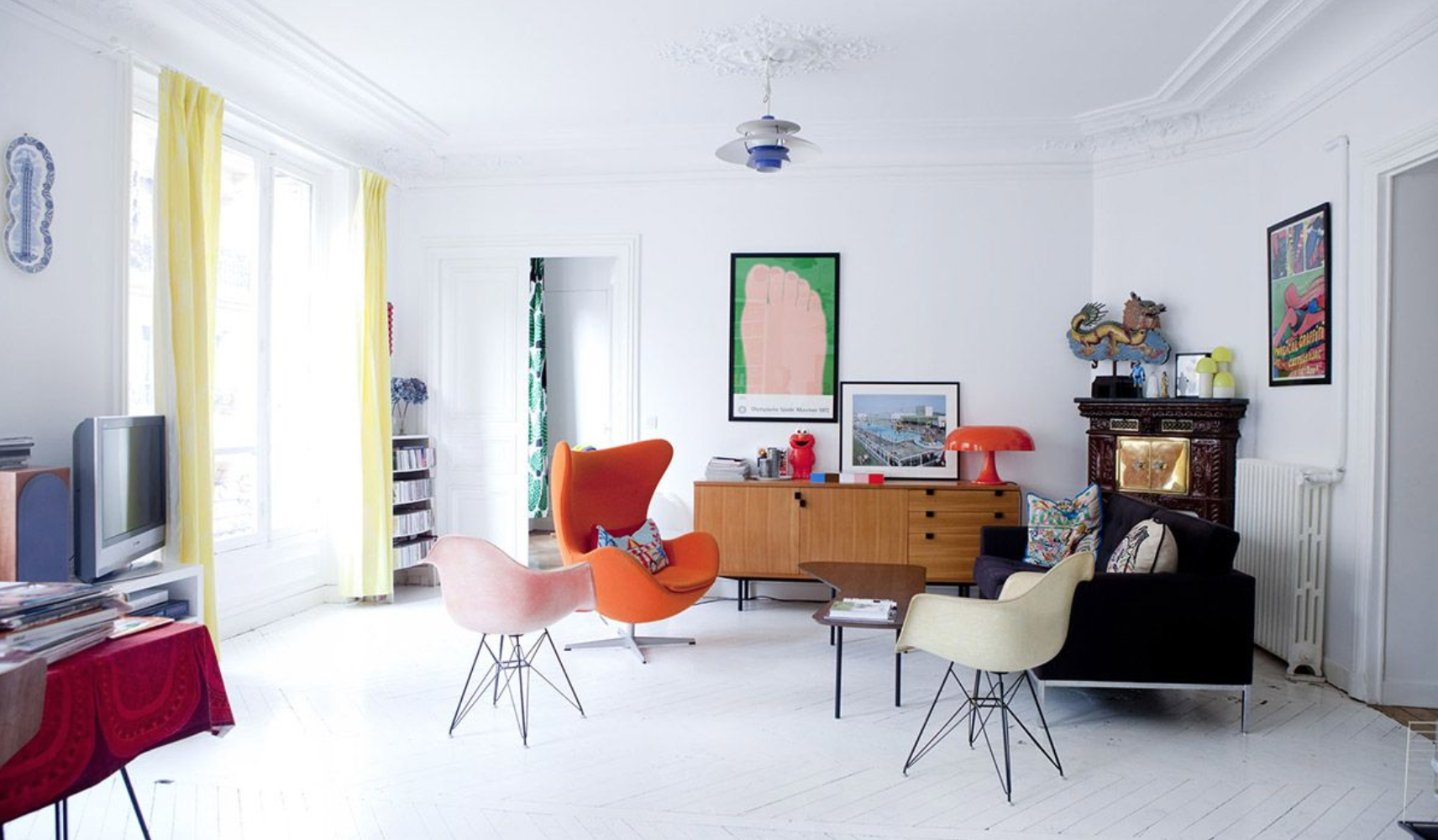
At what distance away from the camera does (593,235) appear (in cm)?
636

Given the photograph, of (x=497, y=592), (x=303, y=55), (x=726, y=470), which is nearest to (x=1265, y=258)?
(x=726, y=470)

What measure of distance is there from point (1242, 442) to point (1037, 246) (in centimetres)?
178

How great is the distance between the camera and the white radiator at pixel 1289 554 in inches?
170

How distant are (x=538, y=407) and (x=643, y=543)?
12.3 feet

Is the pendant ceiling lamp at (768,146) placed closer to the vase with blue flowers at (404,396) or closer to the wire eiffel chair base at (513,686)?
the wire eiffel chair base at (513,686)

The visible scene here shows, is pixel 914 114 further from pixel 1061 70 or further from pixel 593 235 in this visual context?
pixel 593 235

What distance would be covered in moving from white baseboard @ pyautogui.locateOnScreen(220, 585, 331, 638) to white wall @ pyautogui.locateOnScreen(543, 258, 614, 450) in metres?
3.15

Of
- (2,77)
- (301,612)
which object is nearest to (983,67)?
(2,77)

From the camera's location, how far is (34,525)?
315cm

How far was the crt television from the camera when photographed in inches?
137

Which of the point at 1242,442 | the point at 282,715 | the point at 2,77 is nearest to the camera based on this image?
the point at 2,77

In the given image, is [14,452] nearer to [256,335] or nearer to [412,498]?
[256,335]

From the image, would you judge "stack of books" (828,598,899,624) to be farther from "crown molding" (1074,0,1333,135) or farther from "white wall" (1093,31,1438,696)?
"crown molding" (1074,0,1333,135)

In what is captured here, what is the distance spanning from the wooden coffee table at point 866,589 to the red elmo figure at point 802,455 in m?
1.17
